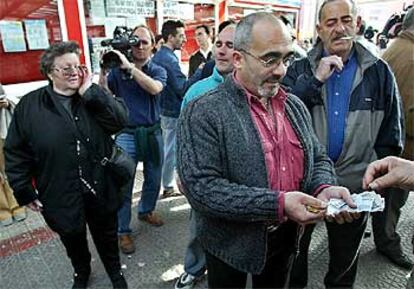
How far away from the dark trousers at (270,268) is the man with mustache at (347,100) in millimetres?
509

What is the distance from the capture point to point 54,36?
409cm

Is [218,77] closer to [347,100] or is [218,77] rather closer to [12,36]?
[347,100]

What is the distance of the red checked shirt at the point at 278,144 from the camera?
1.29m

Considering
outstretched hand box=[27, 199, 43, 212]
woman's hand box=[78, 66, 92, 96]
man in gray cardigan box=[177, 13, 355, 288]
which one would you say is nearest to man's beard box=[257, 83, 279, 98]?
man in gray cardigan box=[177, 13, 355, 288]

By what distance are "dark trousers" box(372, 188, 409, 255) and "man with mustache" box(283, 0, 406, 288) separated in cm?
74

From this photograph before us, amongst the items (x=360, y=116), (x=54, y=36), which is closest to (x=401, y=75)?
(x=360, y=116)

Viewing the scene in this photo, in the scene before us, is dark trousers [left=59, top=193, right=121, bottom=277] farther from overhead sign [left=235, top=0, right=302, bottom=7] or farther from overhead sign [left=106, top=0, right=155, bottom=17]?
overhead sign [left=235, top=0, right=302, bottom=7]

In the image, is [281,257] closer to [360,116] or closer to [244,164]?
[244,164]

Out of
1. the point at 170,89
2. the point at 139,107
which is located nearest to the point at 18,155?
the point at 139,107

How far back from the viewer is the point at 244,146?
1244 millimetres

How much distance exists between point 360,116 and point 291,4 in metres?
7.81

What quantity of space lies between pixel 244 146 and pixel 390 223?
189cm

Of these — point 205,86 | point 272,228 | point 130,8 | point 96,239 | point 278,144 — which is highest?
point 130,8

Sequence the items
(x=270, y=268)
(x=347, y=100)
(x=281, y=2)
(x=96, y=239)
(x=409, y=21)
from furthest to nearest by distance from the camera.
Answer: (x=281, y=2), (x=409, y=21), (x=96, y=239), (x=347, y=100), (x=270, y=268)
